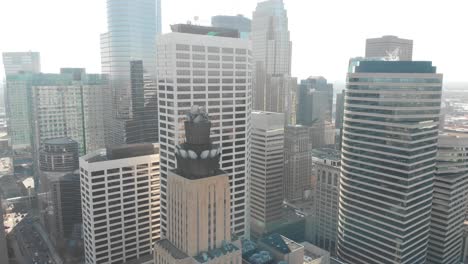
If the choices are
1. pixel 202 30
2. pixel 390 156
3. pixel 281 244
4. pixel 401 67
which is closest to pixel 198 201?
pixel 281 244

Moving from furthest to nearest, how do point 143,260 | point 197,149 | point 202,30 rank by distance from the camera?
1. point 143,260
2. point 202,30
3. point 197,149

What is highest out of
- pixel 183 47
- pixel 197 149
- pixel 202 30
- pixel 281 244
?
pixel 202 30

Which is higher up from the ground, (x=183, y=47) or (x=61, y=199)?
(x=183, y=47)

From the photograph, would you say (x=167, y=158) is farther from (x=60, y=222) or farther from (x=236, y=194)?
(x=60, y=222)

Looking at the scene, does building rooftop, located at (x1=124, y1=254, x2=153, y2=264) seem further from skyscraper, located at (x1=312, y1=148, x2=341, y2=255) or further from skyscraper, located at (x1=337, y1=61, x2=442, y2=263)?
skyscraper, located at (x1=312, y1=148, x2=341, y2=255)

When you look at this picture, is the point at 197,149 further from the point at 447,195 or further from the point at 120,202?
the point at 447,195

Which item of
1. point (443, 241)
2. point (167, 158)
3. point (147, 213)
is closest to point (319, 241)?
point (443, 241)

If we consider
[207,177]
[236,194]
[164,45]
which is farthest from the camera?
[236,194]
